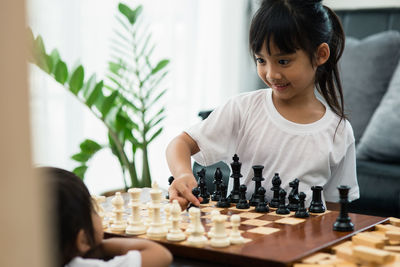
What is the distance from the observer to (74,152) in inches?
138

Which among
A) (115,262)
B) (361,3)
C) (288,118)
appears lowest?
(115,262)

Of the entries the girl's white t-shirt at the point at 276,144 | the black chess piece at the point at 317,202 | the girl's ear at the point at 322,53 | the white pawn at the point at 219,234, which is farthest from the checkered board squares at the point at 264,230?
the girl's ear at the point at 322,53

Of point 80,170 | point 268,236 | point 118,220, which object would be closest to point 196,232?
point 268,236

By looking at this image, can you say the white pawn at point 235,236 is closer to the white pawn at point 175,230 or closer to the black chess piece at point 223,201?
the white pawn at point 175,230

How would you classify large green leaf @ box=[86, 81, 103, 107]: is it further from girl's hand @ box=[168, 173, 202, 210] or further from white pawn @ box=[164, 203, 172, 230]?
white pawn @ box=[164, 203, 172, 230]

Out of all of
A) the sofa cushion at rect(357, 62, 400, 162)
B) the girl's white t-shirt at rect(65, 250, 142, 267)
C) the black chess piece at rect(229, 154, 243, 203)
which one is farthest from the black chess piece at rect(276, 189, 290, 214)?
the sofa cushion at rect(357, 62, 400, 162)

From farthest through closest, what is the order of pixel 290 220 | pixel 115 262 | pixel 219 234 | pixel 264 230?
pixel 290 220, pixel 264 230, pixel 219 234, pixel 115 262

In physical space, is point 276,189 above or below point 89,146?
below

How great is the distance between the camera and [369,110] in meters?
3.45

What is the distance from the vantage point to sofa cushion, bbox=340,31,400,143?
346cm

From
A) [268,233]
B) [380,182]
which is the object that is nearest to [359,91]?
[380,182]

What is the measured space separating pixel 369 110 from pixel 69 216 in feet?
8.90

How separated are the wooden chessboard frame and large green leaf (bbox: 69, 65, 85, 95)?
6.00 ft

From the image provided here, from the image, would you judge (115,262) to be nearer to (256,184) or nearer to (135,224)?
(135,224)
